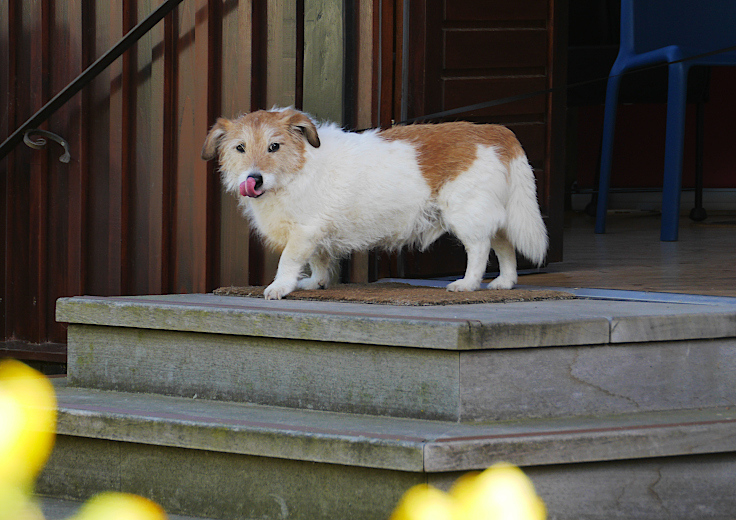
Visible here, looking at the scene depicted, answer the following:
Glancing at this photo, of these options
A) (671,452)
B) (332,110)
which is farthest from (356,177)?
(671,452)

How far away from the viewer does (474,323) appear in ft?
5.28

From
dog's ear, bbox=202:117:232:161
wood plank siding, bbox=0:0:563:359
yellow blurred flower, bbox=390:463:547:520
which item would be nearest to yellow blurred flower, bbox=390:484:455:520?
yellow blurred flower, bbox=390:463:547:520

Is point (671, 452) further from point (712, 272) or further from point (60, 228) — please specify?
point (60, 228)

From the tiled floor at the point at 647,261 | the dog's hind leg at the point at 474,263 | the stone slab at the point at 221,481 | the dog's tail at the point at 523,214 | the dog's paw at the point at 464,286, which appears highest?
the dog's tail at the point at 523,214

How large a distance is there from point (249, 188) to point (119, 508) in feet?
2.70

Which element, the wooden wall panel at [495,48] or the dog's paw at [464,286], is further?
the wooden wall panel at [495,48]

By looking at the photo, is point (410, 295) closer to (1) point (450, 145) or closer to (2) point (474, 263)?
(2) point (474, 263)

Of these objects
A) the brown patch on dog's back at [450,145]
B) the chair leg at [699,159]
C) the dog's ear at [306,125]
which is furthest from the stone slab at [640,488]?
the chair leg at [699,159]

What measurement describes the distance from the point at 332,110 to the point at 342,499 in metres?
1.46

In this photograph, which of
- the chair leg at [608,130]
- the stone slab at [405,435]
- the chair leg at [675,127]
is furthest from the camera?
the chair leg at [608,130]

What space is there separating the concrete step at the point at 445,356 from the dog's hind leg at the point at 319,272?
1.24 feet

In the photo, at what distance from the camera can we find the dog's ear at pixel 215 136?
218cm

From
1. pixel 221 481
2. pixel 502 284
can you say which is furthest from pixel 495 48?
pixel 221 481

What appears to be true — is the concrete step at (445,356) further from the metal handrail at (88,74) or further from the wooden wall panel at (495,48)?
the wooden wall panel at (495,48)
